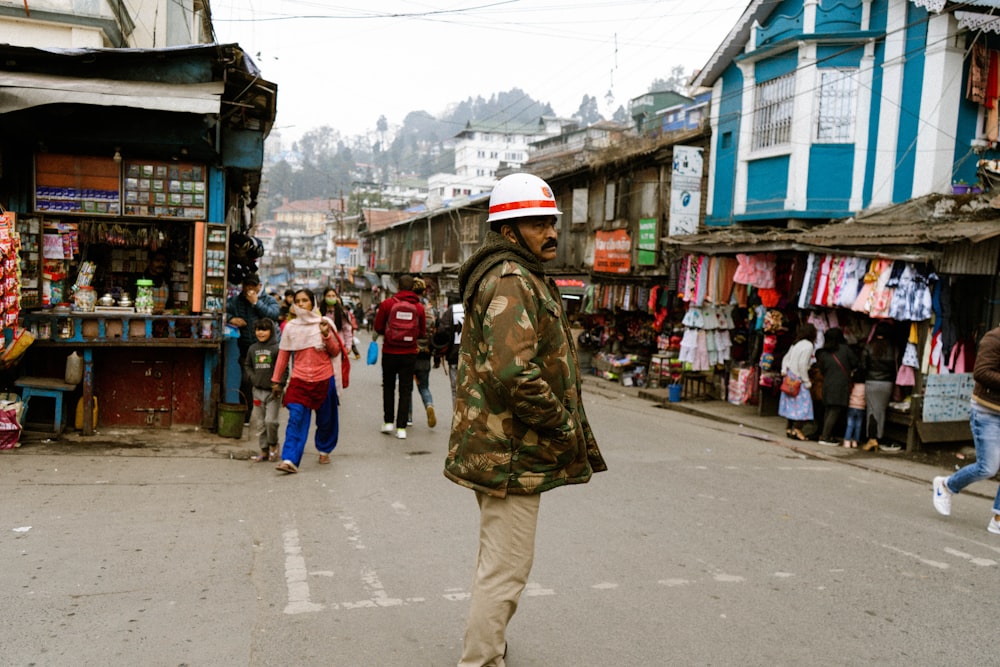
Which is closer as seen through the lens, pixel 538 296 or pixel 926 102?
pixel 538 296

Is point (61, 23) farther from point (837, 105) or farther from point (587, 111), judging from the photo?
point (587, 111)

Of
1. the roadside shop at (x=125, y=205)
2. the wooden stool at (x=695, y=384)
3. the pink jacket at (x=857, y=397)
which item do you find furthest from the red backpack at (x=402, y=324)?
the wooden stool at (x=695, y=384)

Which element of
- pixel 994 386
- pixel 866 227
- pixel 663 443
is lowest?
pixel 663 443

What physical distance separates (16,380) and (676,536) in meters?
7.09

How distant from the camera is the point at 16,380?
849cm

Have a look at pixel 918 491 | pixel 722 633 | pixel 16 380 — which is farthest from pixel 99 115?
pixel 918 491

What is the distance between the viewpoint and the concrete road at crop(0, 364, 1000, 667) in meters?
3.97

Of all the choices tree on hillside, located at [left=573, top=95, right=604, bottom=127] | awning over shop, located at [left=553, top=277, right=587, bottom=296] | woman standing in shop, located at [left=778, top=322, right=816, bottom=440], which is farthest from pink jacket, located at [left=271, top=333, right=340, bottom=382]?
tree on hillside, located at [left=573, top=95, right=604, bottom=127]

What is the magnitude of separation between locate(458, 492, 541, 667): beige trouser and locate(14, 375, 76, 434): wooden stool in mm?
6838

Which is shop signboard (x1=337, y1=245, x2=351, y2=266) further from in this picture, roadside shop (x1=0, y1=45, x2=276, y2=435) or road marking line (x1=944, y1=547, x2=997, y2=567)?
road marking line (x1=944, y1=547, x2=997, y2=567)

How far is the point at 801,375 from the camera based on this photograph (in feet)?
38.6

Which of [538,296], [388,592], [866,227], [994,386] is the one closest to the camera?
[538,296]

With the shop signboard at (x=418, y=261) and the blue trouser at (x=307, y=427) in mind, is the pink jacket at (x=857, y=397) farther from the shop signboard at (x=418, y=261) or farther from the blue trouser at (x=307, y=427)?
the shop signboard at (x=418, y=261)

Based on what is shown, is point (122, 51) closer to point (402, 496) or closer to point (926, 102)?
point (402, 496)
